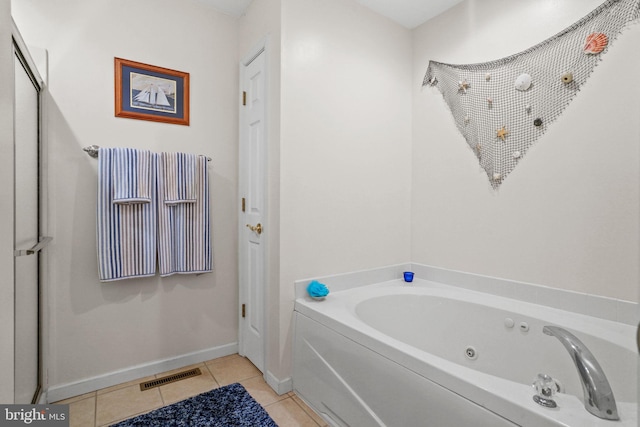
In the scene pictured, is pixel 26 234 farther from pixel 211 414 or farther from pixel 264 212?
pixel 211 414

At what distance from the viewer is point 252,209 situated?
221cm

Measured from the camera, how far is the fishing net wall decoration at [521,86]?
1.54 meters

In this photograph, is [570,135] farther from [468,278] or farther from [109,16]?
[109,16]

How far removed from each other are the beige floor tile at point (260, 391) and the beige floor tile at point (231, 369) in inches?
2.6

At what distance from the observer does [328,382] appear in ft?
5.29

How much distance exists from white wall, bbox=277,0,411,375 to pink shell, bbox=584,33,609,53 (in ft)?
3.65

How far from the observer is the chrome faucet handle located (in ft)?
3.03

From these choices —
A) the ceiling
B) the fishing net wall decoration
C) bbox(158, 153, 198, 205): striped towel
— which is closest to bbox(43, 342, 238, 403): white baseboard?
bbox(158, 153, 198, 205): striped towel

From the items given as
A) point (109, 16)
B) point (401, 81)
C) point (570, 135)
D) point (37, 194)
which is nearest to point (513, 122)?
point (570, 135)

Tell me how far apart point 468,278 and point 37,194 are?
8.33 ft

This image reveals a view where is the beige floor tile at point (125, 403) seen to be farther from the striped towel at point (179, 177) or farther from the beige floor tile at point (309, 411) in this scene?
the striped towel at point (179, 177)

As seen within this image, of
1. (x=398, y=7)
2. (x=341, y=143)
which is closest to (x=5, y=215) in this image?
(x=341, y=143)

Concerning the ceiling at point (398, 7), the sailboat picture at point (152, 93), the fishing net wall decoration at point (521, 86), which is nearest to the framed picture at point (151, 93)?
the sailboat picture at point (152, 93)

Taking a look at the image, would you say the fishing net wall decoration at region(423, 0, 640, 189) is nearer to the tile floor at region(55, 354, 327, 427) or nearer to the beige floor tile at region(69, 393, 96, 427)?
the tile floor at region(55, 354, 327, 427)
